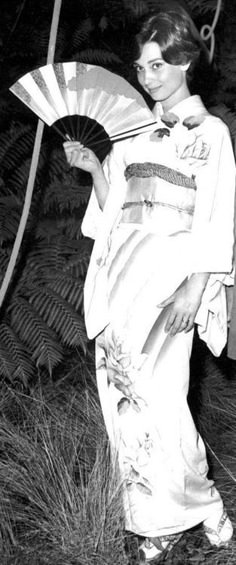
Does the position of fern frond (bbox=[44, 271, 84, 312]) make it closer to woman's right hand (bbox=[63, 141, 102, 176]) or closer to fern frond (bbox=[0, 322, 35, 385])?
fern frond (bbox=[0, 322, 35, 385])

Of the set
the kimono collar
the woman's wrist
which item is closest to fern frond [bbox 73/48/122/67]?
the kimono collar

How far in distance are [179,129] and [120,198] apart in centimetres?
25

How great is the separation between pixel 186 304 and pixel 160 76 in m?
0.57

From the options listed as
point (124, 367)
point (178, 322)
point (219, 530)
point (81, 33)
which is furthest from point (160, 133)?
point (81, 33)

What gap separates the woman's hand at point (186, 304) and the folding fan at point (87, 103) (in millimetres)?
411

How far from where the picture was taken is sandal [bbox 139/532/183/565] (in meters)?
2.61

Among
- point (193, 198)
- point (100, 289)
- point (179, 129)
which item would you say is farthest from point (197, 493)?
point (179, 129)

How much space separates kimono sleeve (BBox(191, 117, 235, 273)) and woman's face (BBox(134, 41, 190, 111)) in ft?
0.46

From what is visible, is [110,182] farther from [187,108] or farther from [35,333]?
[35,333]

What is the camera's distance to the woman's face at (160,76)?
2457 mm

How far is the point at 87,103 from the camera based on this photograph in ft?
8.30

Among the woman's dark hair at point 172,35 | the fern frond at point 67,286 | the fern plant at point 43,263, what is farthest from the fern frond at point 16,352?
the woman's dark hair at point 172,35

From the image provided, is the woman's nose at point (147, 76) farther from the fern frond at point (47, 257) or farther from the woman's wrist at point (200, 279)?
the fern frond at point (47, 257)

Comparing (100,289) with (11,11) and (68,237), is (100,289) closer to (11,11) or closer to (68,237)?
(68,237)
